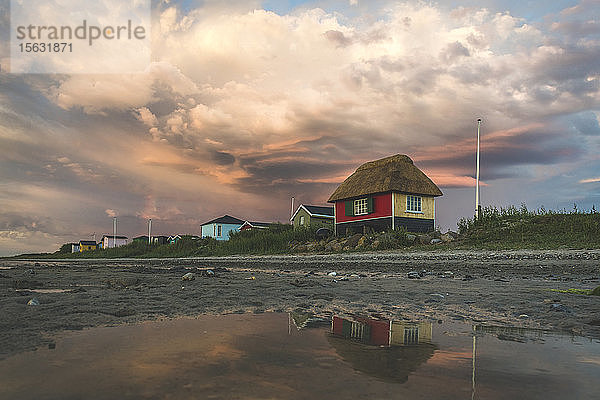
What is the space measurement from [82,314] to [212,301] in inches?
54.9

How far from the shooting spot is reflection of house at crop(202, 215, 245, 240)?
66.6m

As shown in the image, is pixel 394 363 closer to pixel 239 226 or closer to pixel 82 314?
pixel 82 314

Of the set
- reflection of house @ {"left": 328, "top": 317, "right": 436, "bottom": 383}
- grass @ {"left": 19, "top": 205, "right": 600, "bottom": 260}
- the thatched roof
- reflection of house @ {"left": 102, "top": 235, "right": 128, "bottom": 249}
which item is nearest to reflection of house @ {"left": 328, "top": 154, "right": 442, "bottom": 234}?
the thatched roof

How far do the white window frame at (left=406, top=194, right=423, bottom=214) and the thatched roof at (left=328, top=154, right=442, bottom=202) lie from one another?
587mm

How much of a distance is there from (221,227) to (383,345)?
216 feet

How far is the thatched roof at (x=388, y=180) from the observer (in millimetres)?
31547

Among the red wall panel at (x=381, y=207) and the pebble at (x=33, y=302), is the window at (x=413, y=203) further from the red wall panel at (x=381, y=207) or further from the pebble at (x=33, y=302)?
the pebble at (x=33, y=302)

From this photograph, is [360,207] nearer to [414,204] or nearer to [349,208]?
[349,208]

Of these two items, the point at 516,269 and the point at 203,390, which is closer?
the point at 203,390

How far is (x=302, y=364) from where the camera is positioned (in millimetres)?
2076

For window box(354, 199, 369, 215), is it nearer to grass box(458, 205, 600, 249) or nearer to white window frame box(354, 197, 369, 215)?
white window frame box(354, 197, 369, 215)

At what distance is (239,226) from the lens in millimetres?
67312

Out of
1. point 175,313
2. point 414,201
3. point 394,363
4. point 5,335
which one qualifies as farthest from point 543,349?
point 414,201

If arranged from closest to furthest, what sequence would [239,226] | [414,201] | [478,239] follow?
[478,239]
[414,201]
[239,226]
